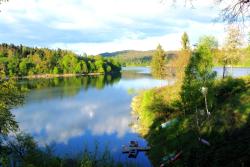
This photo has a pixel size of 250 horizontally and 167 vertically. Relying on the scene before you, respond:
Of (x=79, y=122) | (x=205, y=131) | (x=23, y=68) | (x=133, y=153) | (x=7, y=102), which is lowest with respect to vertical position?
(x=79, y=122)

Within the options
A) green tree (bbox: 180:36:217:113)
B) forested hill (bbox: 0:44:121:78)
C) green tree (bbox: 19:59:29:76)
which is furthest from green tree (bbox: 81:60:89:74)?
green tree (bbox: 180:36:217:113)

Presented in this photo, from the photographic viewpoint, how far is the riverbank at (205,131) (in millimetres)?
16688

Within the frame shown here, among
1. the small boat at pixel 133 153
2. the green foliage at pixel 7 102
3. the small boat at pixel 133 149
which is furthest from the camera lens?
the small boat at pixel 133 149

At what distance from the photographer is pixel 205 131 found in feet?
87.4

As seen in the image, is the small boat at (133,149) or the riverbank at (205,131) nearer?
the riverbank at (205,131)

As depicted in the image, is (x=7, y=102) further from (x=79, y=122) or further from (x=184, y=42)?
(x=184, y=42)

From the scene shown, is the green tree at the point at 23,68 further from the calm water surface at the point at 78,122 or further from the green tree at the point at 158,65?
the green tree at the point at 158,65

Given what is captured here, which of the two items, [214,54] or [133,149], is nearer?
[133,149]

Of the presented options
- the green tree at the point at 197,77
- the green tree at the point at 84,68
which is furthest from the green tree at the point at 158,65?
the green tree at the point at 84,68

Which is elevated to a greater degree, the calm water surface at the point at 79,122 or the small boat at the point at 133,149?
the small boat at the point at 133,149

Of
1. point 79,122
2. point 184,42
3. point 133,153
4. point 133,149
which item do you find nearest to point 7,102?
point 133,153

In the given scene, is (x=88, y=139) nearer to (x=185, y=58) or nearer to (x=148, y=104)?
(x=148, y=104)

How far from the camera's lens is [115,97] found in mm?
82625

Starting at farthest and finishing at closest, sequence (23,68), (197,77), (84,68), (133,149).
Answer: (84,68)
(23,68)
(133,149)
(197,77)
